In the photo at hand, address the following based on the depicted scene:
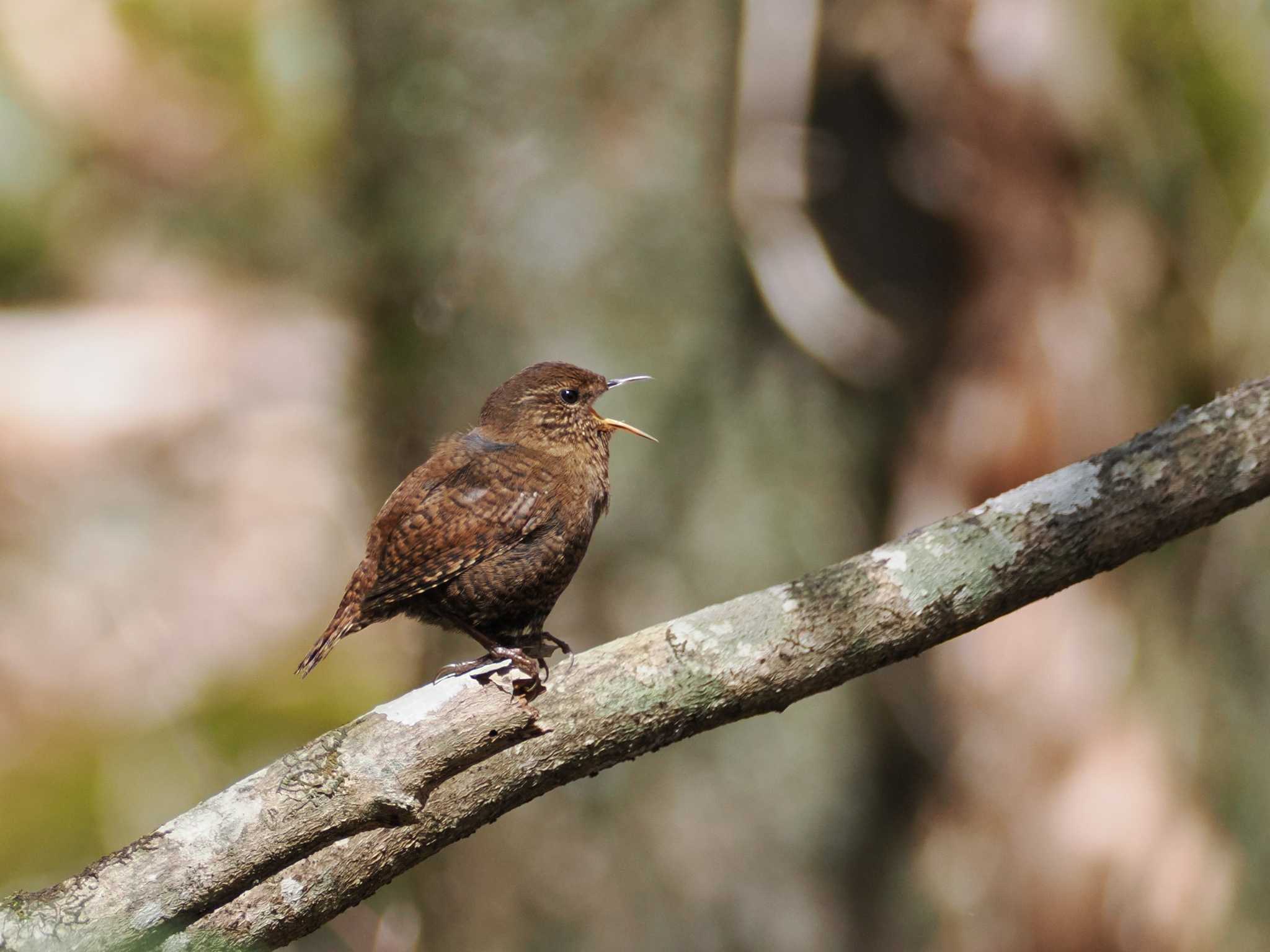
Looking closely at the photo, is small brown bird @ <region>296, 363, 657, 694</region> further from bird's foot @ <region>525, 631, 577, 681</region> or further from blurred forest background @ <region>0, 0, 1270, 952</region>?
blurred forest background @ <region>0, 0, 1270, 952</region>

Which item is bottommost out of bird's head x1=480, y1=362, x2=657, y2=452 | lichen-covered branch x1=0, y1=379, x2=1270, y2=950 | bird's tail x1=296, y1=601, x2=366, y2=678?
lichen-covered branch x1=0, y1=379, x2=1270, y2=950

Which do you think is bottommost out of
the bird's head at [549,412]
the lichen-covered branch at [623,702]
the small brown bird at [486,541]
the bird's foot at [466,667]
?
the lichen-covered branch at [623,702]

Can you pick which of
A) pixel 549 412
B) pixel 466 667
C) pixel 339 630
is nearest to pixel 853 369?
pixel 549 412

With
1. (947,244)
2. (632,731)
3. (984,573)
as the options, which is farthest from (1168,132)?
(632,731)

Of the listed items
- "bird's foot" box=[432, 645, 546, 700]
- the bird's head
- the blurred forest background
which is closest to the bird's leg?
"bird's foot" box=[432, 645, 546, 700]

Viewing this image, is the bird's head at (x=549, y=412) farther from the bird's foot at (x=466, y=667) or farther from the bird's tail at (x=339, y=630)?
the bird's foot at (x=466, y=667)

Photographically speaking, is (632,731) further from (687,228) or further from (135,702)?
(135,702)

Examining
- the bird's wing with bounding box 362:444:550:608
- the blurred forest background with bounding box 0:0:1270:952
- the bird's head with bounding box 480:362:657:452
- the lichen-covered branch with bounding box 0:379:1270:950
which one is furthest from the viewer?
the blurred forest background with bounding box 0:0:1270:952

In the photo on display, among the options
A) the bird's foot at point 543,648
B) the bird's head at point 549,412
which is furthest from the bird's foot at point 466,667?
the bird's head at point 549,412
